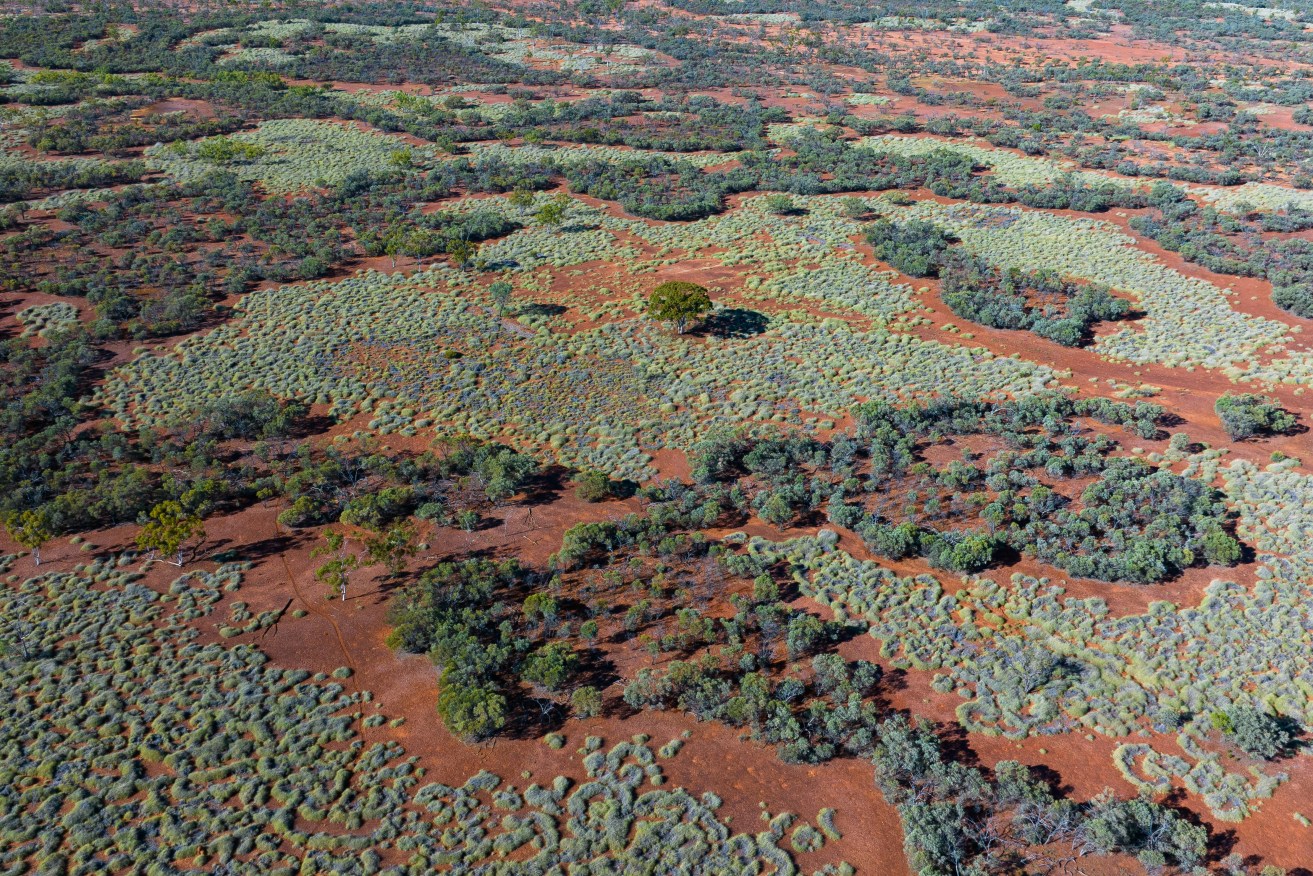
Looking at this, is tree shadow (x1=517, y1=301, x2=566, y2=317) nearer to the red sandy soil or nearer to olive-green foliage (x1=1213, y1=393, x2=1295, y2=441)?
olive-green foliage (x1=1213, y1=393, x2=1295, y2=441)

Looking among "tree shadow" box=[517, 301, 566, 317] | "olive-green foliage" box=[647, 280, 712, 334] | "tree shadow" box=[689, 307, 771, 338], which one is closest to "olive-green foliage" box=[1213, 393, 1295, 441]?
"tree shadow" box=[689, 307, 771, 338]

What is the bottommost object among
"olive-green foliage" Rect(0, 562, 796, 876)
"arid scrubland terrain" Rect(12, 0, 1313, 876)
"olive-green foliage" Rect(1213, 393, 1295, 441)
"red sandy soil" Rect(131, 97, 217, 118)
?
"olive-green foliage" Rect(0, 562, 796, 876)

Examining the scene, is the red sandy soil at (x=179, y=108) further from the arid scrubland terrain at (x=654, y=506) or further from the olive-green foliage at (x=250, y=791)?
the olive-green foliage at (x=250, y=791)

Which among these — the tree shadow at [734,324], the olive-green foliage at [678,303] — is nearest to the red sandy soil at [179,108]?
the olive-green foliage at [678,303]

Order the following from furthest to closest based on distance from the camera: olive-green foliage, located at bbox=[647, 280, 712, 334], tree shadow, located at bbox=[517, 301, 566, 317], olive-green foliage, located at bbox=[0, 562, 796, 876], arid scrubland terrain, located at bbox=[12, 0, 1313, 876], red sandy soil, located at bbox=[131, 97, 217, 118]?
1. red sandy soil, located at bbox=[131, 97, 217, 118]
2. tree shadow, located at bbox=[517, 301, 566, 317]
3. olive-green foliage, located at bbox=[647, 280, 712, 334]
4. arid scrubland terrain, located at bbox=[12, 0, 1313, 876]
5. olive-green foliage, located at bbox=[0, 562, 796, 876]

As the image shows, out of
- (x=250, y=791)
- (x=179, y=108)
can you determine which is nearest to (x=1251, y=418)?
(x=250, y=791)

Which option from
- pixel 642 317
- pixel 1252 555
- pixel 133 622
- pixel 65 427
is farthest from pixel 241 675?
pixel 1252 555

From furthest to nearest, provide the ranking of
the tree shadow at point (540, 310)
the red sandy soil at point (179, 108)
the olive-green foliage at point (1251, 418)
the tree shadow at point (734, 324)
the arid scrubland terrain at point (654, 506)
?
1. the red sandy soil at point (179, 108)
2. the tree shadow at point (540, 310)
3. the tree shadow at point (734, 324)
4. the olive-green foliage at point (1251, 418)
5. the arid scrubland terrain at point (654, 506)

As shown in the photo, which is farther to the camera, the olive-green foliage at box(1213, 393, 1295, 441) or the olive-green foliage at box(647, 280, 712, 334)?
the olive-green foliage at box(647, 280, 712, 334)

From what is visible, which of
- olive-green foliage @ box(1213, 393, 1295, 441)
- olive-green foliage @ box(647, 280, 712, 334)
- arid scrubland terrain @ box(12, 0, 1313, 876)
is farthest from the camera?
olive-green foliage @ box(647, 280, 712, 334)
